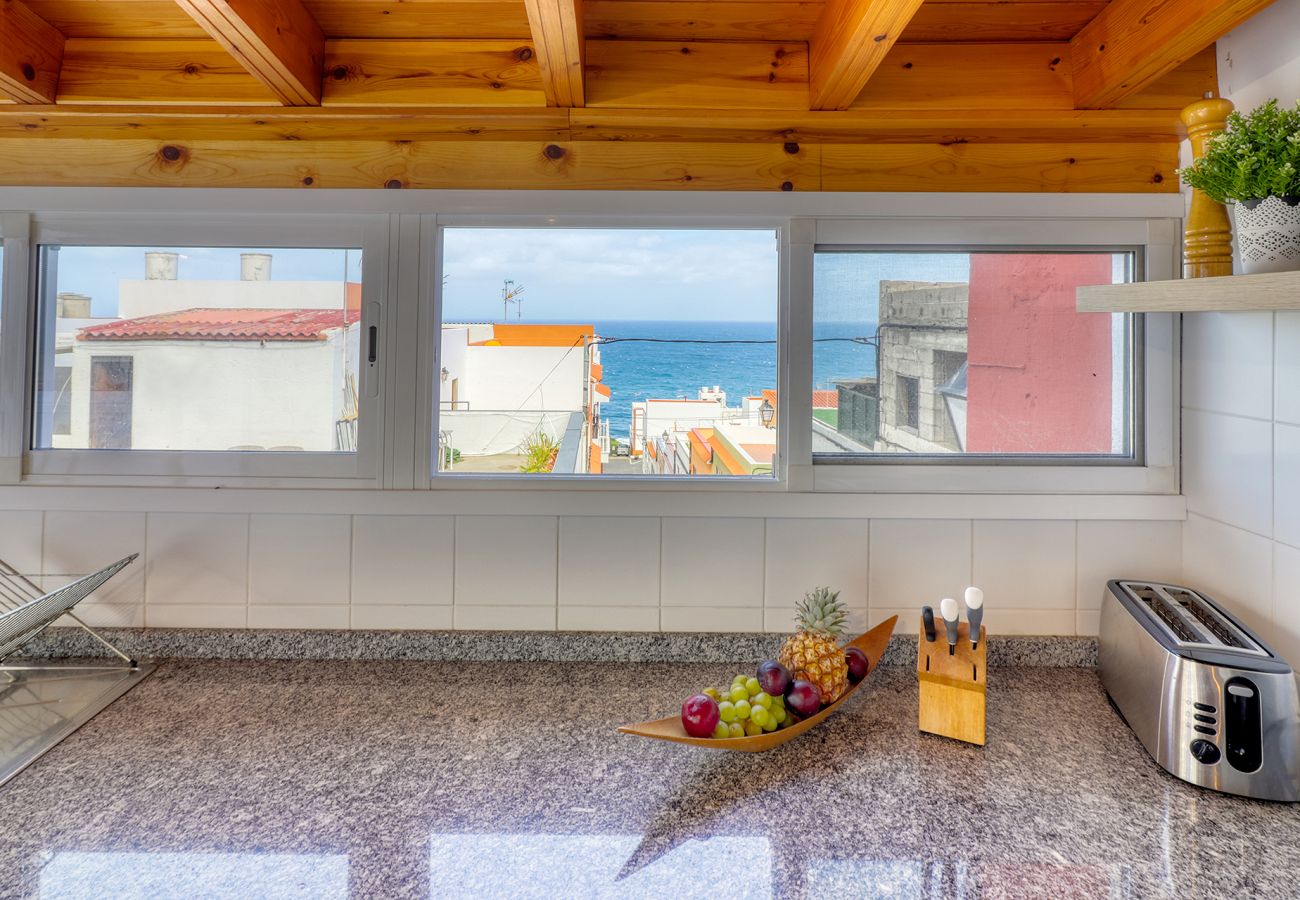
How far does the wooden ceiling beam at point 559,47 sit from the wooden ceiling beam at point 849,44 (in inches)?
16.4

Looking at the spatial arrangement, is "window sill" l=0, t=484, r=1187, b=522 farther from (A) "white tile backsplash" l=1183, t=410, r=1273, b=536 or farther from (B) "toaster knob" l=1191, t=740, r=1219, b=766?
(B) "toaster knob" l=1191, t=740, r=1219, b=766

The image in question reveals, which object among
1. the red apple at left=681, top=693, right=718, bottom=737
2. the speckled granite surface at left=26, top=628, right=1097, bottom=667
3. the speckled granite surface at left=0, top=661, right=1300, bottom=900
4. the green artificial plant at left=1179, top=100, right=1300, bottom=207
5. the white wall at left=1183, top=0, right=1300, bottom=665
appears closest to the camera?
the speckled granite surface at left=0, top=661, right=1300, bottom=900

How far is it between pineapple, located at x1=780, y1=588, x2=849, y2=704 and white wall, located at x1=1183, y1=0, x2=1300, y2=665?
0.73m

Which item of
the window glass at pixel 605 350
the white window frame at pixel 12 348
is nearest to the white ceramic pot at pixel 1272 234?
the window glass at pixel 605 350

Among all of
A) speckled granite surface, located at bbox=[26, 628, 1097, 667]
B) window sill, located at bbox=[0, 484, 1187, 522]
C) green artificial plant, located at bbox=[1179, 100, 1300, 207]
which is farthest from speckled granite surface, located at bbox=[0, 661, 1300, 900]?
green artificial plant, located at bbox=[1179, 100, 1300, 207]

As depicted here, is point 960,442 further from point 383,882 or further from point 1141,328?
point 383,882

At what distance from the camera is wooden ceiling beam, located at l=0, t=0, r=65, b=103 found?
1257mm

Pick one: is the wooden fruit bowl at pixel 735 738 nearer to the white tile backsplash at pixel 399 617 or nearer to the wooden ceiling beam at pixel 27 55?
the white tile backsplash at pixel 399 617

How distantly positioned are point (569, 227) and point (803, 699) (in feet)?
3.40

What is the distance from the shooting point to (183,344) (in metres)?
1.58

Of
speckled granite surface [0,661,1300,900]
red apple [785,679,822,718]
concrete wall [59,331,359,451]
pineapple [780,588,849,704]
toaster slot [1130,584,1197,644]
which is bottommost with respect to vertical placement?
speckled granite surface [0,661,1300,900]

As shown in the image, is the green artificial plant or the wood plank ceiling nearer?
the green artificial plant

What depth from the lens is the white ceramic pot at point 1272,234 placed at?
1.04m

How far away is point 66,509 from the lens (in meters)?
1.52
